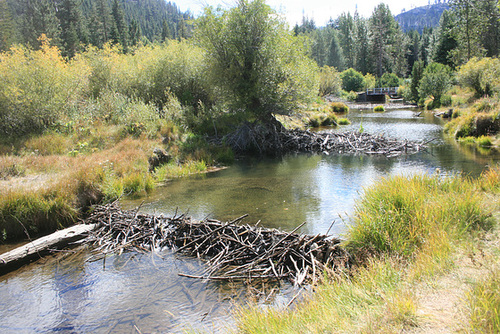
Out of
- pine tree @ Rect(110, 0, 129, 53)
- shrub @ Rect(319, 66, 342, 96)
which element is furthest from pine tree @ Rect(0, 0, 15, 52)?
shrub @ Rect(319, 66, 342, 96)

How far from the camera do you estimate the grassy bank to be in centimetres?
363

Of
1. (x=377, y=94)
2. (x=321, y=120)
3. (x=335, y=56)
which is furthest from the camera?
(x=335, y=56)

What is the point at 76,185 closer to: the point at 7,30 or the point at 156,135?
the point at 156,135

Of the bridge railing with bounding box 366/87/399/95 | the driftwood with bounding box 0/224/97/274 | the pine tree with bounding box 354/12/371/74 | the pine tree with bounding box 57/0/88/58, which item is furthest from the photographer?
the pine tree with bounding box 354/12/371/74

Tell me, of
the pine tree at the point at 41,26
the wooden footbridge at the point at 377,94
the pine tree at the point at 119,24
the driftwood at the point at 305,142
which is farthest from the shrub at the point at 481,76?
the pine tree at the point at 119,24

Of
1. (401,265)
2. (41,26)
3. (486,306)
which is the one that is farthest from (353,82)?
(486,306)

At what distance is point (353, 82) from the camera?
84.4m

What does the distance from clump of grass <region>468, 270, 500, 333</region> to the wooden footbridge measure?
230ft

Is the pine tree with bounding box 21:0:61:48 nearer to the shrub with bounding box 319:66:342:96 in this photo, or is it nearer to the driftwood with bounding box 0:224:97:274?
the shrub with bounding box 319:66:342:96

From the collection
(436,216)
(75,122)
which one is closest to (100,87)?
(75,122)

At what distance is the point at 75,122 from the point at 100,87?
26.5 ft

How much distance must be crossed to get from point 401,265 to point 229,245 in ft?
12.9

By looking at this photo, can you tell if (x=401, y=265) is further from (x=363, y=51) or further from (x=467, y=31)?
(x=363, y=51)

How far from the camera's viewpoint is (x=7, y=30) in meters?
59.6
